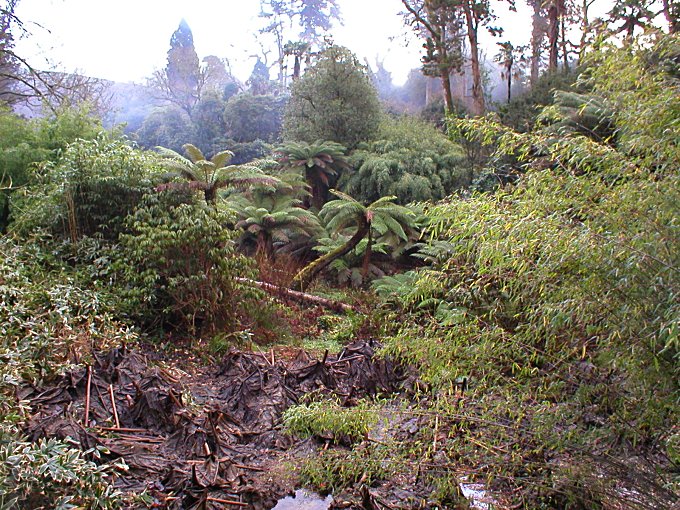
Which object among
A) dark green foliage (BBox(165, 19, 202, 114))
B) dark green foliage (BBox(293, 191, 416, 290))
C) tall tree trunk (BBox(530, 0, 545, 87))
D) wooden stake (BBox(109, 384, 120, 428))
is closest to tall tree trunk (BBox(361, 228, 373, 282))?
dark green foliage (BBox(293, 191, 416, 290))

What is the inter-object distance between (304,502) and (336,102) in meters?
10.5

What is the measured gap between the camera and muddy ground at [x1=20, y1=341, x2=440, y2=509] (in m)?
3.27

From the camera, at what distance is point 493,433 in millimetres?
3031

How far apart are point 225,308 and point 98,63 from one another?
50.4 ft

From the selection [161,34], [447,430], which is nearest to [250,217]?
[447,430]

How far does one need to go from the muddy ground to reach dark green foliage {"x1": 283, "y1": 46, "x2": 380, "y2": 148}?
850 centimetres

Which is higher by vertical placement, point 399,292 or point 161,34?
point 161,34

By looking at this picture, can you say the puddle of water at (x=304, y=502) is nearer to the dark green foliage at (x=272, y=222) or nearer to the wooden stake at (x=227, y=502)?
the wooden stake at (x=227, y=502)

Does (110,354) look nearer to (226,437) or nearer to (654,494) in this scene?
(226,437)

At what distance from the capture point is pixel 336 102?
12664 mm

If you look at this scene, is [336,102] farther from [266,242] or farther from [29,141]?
[29,141]

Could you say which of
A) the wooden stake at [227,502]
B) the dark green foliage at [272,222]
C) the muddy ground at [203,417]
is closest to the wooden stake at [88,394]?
the muddy ground at [203,417]

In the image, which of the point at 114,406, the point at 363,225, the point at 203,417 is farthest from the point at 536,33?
the point at 114,406

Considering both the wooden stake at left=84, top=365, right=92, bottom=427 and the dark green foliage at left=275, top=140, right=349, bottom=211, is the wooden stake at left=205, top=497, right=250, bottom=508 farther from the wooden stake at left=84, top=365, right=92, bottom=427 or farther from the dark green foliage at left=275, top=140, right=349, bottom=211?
the dark green foliage at left=275, top=140, right=349, bottom=211
